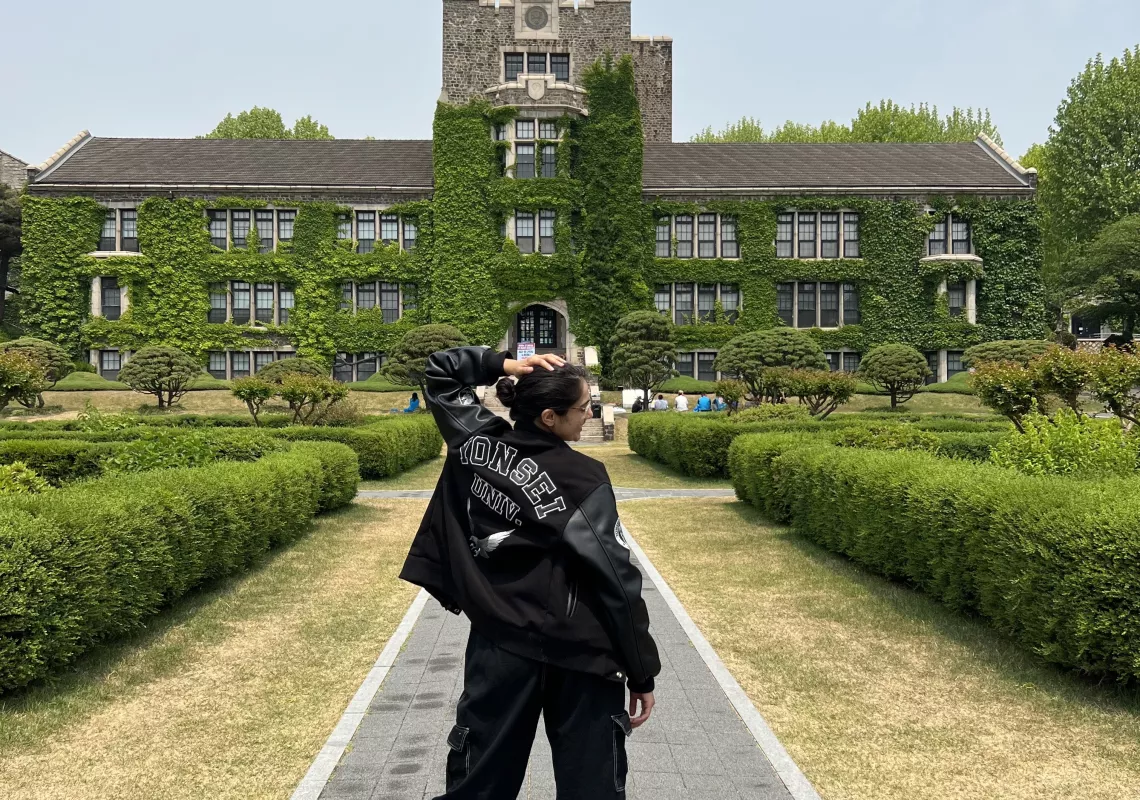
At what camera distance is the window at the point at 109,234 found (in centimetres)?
4378

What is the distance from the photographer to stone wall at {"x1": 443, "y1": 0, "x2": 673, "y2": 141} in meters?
46.5

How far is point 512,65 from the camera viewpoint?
155 feet

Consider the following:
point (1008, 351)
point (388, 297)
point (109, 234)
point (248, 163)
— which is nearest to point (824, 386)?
point (1008, 351)

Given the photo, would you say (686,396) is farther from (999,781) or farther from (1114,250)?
(999,781)

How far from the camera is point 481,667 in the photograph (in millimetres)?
3318

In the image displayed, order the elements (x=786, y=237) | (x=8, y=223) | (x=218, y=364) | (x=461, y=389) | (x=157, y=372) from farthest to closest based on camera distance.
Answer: (x=8, y=223) → (x=786, y=237) → (x=218, y=364) → (x=157, y=372) → (x=461, y=389)

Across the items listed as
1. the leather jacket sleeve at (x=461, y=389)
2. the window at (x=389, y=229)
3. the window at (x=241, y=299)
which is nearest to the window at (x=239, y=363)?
the window at (x=241, y=299)

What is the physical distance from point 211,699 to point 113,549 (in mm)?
1552

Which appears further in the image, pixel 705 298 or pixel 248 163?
pixel 248 163

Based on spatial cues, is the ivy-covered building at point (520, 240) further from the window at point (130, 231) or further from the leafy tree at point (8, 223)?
the leafy tree at point (8, 223)

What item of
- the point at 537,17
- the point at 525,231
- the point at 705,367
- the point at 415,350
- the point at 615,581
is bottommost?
the point at 615,581

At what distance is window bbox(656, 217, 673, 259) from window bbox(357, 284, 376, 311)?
14.7 metres

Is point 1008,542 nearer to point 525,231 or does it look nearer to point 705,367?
point 705,367

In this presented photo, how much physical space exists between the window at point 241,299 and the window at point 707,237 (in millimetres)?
23057
